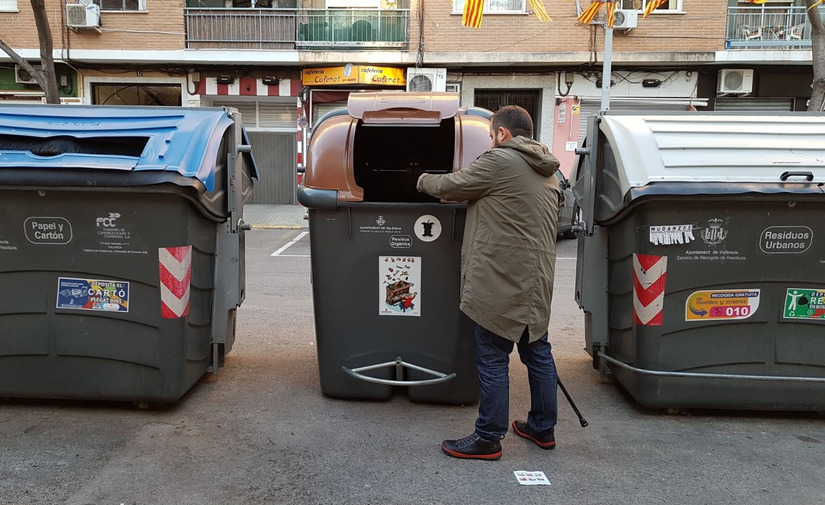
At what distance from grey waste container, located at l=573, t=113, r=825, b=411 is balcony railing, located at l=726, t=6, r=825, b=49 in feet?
43.5

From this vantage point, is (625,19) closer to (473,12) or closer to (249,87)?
(473,12)

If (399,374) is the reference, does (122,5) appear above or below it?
above

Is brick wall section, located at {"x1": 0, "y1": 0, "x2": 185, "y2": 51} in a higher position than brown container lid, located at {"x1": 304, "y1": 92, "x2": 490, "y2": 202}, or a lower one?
higher

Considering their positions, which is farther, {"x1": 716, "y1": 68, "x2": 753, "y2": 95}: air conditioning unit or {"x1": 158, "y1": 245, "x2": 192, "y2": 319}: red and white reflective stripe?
{"x1": 716, "y1": 68, "x2": 753, "y2": 95}: air conditioning unit

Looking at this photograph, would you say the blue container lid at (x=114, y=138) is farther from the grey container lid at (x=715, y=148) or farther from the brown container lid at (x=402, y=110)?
the grey container lid at (x=715, y=148)

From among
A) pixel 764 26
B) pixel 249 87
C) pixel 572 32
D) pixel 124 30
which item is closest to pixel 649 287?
pixel 572 32

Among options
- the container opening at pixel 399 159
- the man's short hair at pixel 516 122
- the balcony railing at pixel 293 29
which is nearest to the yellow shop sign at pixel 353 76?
the balcony railing at pixel 293 29

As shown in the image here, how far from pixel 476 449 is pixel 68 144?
9.56ft

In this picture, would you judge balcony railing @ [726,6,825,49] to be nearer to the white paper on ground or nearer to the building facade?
the building facade

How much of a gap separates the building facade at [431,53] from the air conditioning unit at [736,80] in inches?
1.1

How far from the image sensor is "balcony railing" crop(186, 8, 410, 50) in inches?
614

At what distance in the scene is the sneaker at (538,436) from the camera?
11.0ft

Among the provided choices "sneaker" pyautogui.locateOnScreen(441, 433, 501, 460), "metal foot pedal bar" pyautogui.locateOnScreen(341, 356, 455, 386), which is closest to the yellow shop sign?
"metal foot pedal bar" pyautogui.locateOnScreen(341, 356, 455, 386)

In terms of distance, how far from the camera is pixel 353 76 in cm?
1537
